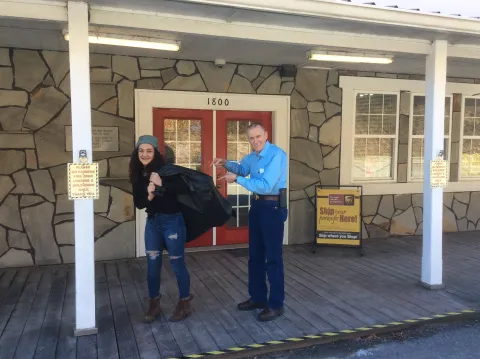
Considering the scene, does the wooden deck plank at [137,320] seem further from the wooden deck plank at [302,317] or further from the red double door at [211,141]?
the red double door at [211,141]

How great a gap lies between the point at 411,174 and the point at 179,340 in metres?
5.35

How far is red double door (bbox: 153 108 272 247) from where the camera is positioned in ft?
19.8

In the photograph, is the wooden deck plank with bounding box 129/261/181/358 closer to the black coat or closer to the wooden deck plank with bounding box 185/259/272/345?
the wooden deck plank with bounding box 185/259/272/345

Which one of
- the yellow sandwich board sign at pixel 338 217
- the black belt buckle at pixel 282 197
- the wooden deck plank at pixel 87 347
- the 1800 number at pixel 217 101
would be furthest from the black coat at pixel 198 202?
the yellow sandwich board sign at pixel 338 217

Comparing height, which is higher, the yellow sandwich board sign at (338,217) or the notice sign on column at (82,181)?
the notice sign on column at (82,181)

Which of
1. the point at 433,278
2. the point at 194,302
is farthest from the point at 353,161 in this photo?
the point at 194,302

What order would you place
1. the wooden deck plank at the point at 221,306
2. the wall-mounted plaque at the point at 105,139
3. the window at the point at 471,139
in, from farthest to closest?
the window at the point at 471,139 < the wall-mounted plaque at the point at 105,139 < the wooden deck plank at the point at 221,306

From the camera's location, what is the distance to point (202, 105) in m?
6.06

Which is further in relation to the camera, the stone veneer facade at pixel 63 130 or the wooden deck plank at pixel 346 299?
the stone veneer facade at pixel 63 130

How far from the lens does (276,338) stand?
11.6 ft

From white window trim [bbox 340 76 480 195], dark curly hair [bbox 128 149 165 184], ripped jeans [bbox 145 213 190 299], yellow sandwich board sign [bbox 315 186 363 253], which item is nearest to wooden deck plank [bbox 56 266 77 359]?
ripped jeans [bbox 145 213 190 299]

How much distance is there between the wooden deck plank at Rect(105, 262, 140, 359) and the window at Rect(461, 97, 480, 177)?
Result: 626 centimetres

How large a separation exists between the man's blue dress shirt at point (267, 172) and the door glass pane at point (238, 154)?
97.4 inches

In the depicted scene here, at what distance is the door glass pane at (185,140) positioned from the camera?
6047 mm
